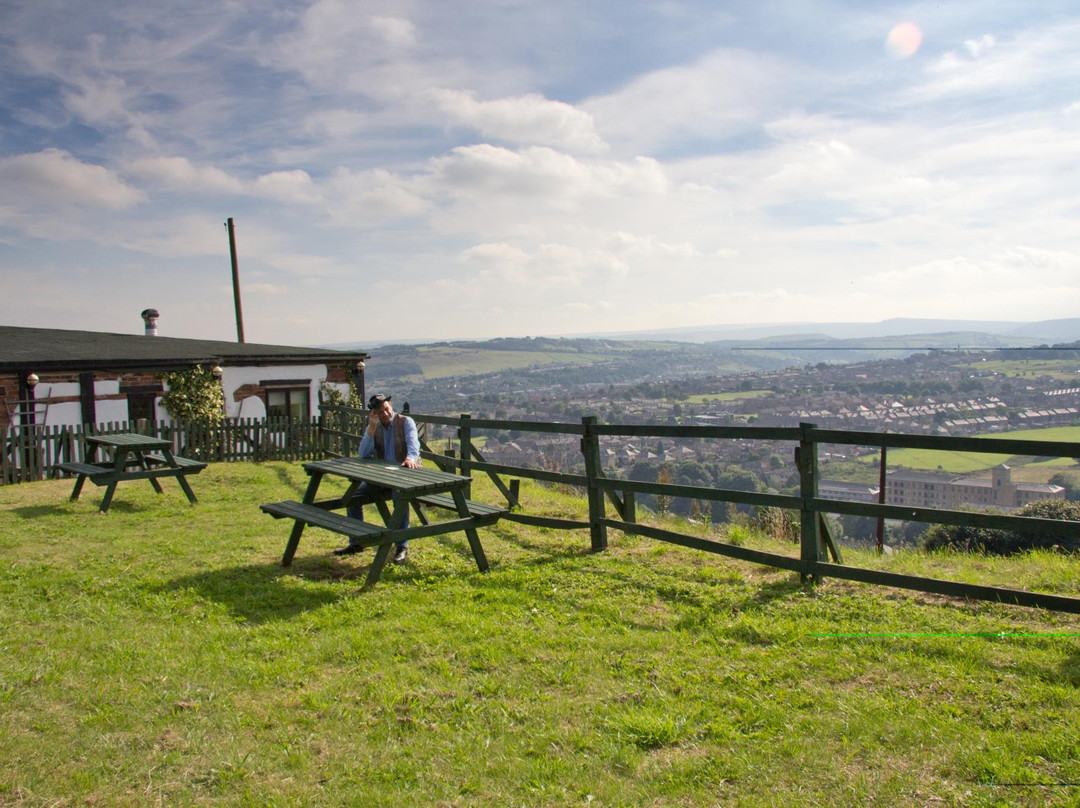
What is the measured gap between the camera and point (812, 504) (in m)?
5.56

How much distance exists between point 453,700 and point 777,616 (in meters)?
2.36

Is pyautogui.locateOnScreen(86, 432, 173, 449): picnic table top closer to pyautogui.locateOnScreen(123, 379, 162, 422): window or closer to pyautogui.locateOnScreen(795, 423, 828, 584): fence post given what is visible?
pyautogui.locateOnScreen(795, 423, 828, 584): fence post

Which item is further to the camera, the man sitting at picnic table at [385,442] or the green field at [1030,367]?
the green field at [1030,367]

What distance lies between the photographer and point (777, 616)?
4953mm

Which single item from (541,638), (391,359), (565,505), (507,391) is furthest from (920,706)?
(391,359)

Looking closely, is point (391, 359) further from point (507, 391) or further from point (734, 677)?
point (734, 677)

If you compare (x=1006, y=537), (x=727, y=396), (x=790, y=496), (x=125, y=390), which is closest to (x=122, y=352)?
(x=125, y=390)

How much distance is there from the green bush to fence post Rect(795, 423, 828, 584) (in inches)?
134

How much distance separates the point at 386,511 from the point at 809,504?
3.93m

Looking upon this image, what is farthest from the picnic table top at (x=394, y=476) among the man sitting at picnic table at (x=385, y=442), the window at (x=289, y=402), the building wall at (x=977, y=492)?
the window at (x=289, y=402)

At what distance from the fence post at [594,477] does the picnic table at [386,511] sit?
1.08 metres

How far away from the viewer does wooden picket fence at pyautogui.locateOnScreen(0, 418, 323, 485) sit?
1338 centimetres

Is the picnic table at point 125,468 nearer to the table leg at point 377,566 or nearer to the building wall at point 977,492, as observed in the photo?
the table leg at point 377,566

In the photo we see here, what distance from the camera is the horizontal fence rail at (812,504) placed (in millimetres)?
4707
